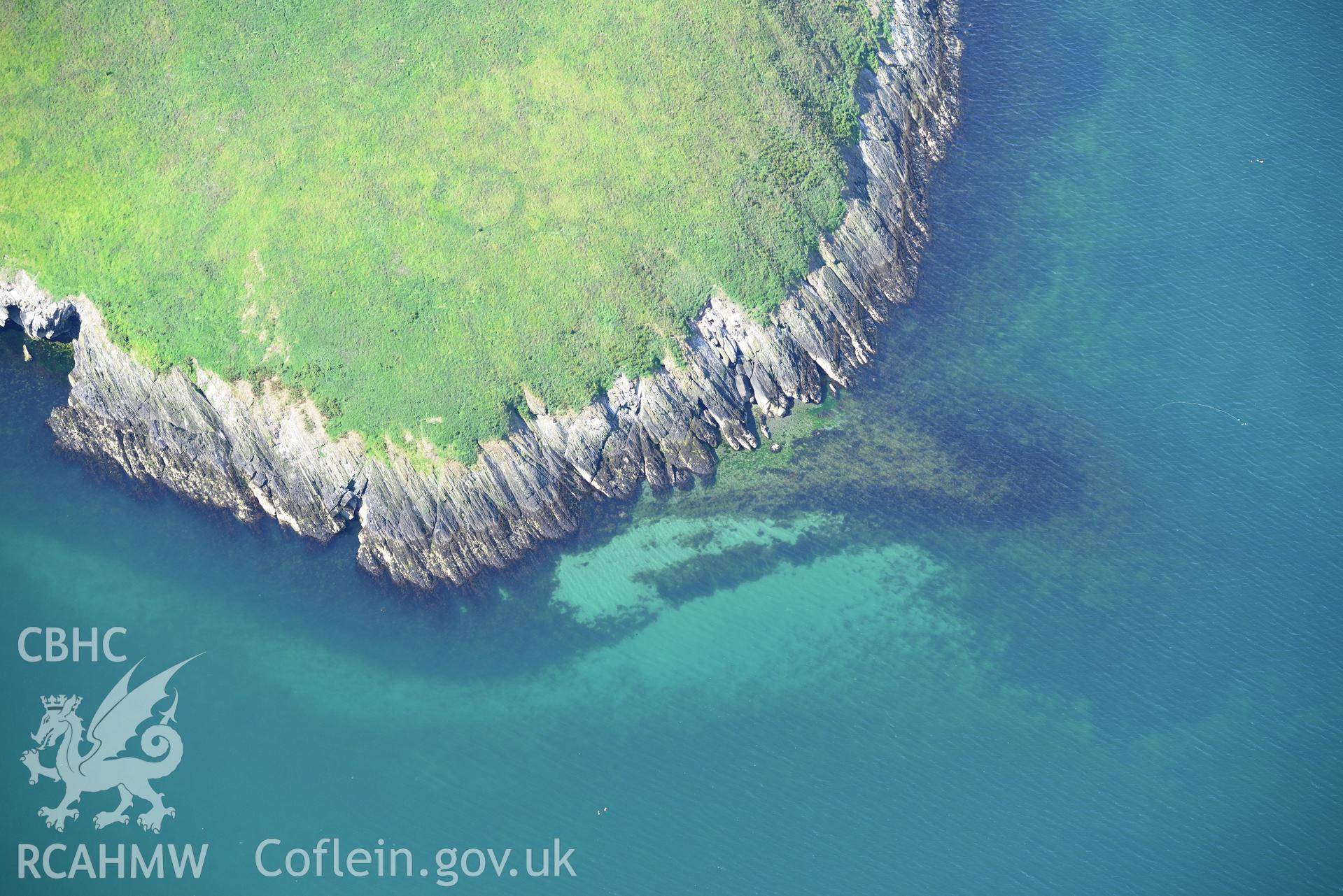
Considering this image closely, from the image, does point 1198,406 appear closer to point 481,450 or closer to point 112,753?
point 481,450

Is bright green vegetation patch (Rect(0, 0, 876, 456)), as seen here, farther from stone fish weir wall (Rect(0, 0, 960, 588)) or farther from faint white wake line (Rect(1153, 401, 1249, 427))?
faint white wake line (Rect(1153, 401, 1249, 427))

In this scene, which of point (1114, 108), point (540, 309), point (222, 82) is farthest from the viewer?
point (1114, 108)

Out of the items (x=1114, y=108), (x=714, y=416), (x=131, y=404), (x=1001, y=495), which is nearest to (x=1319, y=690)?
(x=1001, y=495)

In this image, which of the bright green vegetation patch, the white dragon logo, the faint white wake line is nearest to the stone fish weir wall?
the bright green vegetation patch

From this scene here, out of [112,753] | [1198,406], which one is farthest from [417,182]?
[1198,406]

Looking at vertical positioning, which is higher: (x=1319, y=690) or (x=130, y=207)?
(x=130, y=207)

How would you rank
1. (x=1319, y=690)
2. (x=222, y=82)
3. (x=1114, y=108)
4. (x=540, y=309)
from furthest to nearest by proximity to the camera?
(x=1114, y=108)
(x=222, y=82)
(x=540, y=309)
(x=1319, y=690)

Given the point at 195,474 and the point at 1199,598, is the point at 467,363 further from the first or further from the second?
the point at 1199,598
